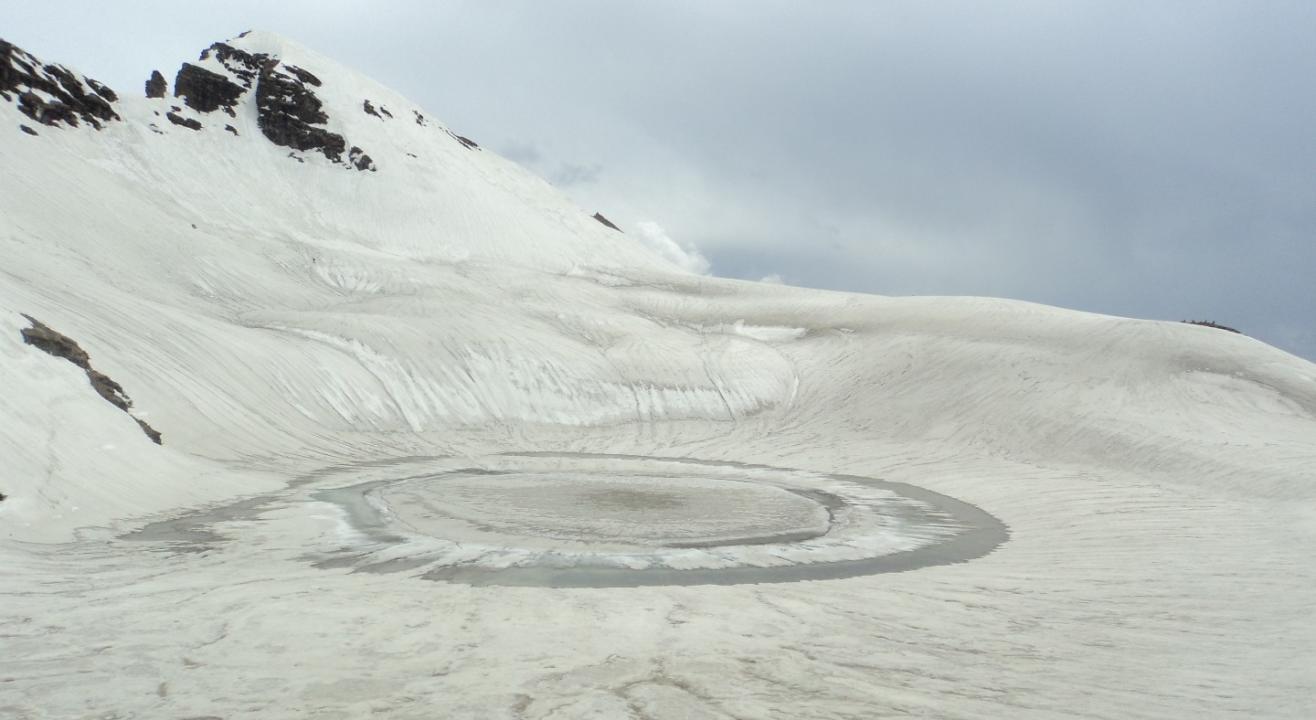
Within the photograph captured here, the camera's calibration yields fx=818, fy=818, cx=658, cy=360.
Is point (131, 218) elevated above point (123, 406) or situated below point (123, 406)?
above

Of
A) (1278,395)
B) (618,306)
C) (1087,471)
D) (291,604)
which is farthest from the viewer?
(618,306)

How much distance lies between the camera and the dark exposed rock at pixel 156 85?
249 ft

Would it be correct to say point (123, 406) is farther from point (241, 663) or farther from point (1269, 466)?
point (1269, 466)

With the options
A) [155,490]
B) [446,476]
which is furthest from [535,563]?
[446,476]

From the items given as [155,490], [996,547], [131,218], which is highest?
[131,218]

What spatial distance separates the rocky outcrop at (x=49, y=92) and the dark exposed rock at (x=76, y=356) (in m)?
37.7

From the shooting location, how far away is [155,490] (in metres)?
13.6

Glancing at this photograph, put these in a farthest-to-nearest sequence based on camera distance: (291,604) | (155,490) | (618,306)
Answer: (618,306) → (155,490) → (291,604)

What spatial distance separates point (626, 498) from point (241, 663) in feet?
34.5

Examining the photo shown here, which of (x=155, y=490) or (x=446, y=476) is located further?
(x=446, y=476)

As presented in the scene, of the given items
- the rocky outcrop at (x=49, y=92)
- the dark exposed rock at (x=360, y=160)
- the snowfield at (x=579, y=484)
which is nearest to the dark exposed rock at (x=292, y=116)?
the dark exposed rock at (x=360, y=160)

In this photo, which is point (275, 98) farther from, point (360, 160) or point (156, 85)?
point (156, 85)

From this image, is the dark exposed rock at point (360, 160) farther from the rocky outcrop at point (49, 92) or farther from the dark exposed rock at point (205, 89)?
the rocky outcrop at point (49, 92)

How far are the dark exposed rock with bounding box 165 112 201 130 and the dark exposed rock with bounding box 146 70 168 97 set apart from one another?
1853 cm
